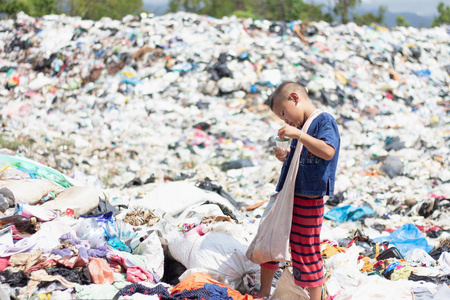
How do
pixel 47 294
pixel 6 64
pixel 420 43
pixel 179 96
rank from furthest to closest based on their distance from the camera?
pixel 420 43
pixel 6 64
pixel 179 96
pixel 47 294

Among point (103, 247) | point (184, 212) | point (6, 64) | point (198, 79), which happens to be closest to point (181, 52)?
point (198, 79)

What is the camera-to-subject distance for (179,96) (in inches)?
357

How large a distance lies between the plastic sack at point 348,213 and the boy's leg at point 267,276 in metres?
2.33

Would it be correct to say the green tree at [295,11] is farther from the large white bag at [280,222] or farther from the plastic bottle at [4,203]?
the large white bag at [280,222]

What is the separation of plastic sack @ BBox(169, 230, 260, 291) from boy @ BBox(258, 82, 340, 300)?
45 centimetres

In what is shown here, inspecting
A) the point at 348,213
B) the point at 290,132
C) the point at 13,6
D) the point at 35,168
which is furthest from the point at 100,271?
the point at 13,6

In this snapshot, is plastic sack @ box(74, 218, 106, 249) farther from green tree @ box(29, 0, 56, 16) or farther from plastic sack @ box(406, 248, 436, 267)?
green tree @ box(29, 0, 56, 16)

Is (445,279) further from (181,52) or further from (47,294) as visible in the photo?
(181,52)

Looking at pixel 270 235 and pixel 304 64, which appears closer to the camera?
pixel 270 235

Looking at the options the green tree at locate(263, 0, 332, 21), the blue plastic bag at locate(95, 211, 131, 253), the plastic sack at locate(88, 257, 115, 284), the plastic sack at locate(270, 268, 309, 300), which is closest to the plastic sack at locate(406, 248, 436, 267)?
the plastic sack at locate(270, 268, 309, 300)

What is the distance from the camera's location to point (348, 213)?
4.70 metres

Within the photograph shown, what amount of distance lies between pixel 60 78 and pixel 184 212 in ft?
26.7

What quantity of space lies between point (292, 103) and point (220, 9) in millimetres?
28884

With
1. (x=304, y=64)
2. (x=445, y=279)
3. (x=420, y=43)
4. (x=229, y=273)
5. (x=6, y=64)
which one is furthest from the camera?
(x=420, y=43)
